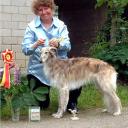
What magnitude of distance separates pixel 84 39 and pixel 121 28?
3.24 m

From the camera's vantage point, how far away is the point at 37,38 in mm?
9188

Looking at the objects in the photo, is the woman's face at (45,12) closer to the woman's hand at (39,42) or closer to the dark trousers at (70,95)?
the woman's hand at (39,42)

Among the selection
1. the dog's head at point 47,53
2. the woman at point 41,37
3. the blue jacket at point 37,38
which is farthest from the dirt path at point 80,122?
the dog's head at point 47,53

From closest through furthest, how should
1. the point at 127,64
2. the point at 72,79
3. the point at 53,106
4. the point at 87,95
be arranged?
1. the point at 72,79
2. the point at 53,106
3. the point at 87,95
4. the point at 127,64

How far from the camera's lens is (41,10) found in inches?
362

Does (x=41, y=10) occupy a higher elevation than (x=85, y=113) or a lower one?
higher

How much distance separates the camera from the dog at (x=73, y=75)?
29.4 feet

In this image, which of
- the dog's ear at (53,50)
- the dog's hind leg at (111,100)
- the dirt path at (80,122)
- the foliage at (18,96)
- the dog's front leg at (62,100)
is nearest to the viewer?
the dirt path at (80,122)

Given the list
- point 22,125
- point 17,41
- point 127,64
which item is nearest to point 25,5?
point 17,41

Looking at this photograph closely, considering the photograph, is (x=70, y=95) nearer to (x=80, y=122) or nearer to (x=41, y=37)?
(x=80, y=122)

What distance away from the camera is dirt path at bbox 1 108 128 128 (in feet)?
27.7

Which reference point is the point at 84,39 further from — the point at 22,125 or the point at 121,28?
the point at 22,125

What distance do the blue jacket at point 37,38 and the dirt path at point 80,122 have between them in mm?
776

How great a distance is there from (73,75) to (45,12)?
114cm
